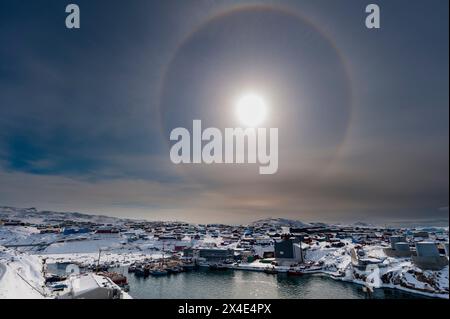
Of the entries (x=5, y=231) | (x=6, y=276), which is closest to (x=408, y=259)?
(x=6, y=276)

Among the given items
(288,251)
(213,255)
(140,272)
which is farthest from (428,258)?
(140,272)

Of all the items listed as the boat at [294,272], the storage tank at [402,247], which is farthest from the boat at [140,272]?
the storage tank at [402,247]

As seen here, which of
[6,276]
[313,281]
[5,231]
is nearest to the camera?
[6,276]

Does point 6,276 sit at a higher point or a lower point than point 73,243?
higher

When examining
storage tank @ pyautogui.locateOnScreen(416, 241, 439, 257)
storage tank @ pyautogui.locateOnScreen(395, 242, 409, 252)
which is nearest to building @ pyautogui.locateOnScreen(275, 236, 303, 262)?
storage tank @ pyautogui.locateOnScreen(395, 242, 409, 252)

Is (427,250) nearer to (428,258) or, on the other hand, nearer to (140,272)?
(428,258)

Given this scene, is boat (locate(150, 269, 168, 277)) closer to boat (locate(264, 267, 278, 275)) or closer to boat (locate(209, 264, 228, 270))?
boat (locate(209, 264, 228, 270))
